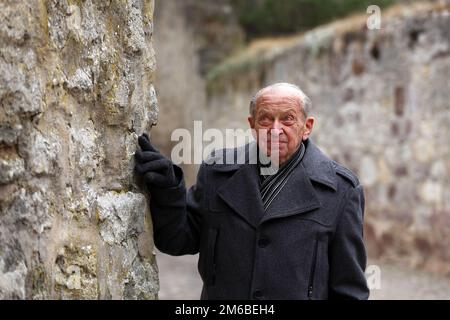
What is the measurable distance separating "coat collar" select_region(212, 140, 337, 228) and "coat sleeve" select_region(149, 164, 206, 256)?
113 mm

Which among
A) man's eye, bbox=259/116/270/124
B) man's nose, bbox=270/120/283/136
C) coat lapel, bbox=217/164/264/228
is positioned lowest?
coat lapel, bbox=217/164/264/228

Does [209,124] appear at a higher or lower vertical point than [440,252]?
higher

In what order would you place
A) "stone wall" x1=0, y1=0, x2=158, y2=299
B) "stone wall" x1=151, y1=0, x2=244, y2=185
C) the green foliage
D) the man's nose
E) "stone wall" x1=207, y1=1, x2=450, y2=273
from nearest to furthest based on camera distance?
"stone wall" x1=0, y1=0, x2=158, y2=299 → the man's nose → "stone wall" x1=207, y1=1, x2=450, y2=273 → the green foliage → "stone wall" x1=151, y1=0, x2=244, y2=185

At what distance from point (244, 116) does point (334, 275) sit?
710 cm

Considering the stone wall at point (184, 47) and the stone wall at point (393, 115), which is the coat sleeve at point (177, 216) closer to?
the stone wall at point (393, 115)

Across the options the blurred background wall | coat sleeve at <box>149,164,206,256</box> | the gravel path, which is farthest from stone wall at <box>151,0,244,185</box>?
coat sleeve at <box>149,164,206,256</box>

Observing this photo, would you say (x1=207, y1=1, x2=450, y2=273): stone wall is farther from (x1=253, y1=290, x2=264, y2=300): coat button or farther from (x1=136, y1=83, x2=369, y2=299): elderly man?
(x1=253, y1=290, x2=264, y2=300): coat button

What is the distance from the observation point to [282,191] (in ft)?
7.12

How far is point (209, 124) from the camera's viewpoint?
33.9 ft

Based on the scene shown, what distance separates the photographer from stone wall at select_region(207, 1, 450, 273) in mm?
5988

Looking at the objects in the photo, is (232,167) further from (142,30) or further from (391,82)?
(391,82)

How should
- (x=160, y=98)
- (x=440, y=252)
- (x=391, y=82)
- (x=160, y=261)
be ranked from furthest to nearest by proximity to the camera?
(x=160, y=98) → (x=160, y=261) → (x=391, y=82) → (x=440, y=252)

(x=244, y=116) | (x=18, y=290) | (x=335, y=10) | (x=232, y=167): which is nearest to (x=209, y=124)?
(x=244, y=116)

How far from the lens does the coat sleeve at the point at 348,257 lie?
2.14 meters
